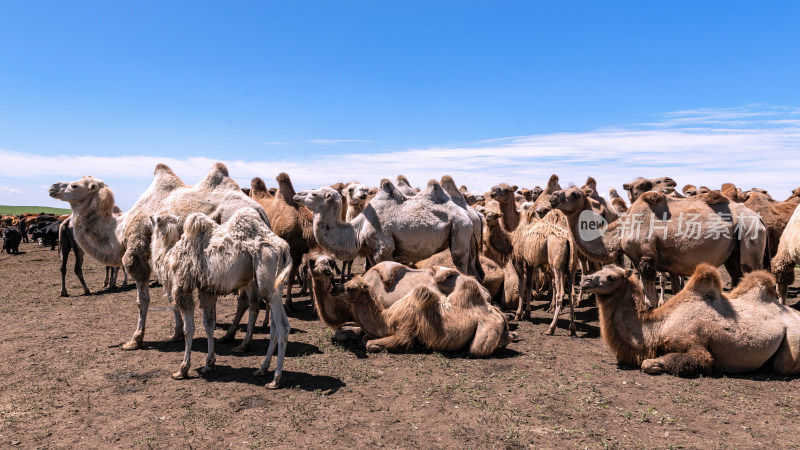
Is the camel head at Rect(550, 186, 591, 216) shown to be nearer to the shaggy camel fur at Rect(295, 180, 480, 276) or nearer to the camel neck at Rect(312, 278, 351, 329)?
the shaggy camel fur at Rect(295, 180, 480, 276)

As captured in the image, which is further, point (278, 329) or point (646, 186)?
point (646, 186)

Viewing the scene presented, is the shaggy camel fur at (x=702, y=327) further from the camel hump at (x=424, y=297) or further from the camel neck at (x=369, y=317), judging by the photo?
the camel neck at (x=369, y=317)

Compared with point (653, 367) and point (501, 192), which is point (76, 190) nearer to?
point (501, 192)

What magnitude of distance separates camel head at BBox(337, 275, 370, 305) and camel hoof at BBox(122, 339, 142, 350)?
3.18 m

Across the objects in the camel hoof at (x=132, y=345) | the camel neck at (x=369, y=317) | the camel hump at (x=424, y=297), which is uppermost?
the camel hump at (x=424, y=297)

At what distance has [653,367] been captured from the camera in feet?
20.7

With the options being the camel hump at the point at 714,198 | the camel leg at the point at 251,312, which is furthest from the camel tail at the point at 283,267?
the camel hump at the point at 714,198

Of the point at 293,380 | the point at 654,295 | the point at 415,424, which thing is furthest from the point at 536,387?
the point at 654,295

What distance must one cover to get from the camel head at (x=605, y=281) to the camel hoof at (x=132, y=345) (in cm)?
663

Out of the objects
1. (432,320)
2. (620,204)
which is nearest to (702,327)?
(432,320)

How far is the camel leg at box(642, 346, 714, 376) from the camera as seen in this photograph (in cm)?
616

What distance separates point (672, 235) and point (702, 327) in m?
3.22

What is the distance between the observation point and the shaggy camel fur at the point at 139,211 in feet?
25.6

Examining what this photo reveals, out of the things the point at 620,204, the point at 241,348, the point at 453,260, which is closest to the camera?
the point at 241,348
